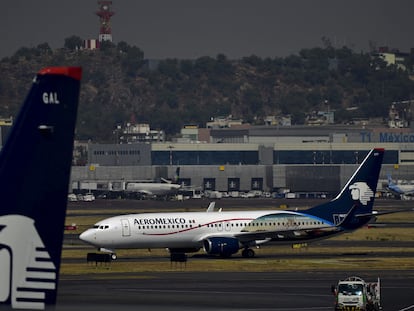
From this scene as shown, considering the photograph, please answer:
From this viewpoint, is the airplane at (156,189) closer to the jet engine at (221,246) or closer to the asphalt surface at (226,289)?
the jet engine at (221,246)

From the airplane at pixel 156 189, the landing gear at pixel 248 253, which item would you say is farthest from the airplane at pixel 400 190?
the landing gear at pixel 248 253

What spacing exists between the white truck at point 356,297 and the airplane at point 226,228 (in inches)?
1041

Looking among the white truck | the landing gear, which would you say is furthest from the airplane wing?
the white truck

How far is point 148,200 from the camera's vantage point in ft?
618

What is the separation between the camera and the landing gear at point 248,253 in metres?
77.1

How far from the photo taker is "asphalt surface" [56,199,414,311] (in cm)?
4869

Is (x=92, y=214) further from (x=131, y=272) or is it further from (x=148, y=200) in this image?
(x=131, y=272)

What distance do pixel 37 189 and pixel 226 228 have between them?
6114 cm

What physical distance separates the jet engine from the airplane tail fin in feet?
21.5

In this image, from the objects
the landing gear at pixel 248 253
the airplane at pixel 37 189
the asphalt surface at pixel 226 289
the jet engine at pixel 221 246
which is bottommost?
the asphalt surface at pixel 226 289

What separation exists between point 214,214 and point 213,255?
2.87 metres

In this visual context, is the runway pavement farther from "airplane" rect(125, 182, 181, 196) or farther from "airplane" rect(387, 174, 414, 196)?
"airplane" rect(125, 182, 181, 196)

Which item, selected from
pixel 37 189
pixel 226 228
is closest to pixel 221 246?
→ pixel 226 228

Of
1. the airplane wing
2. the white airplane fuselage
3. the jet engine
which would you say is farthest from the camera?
the airplane wing
